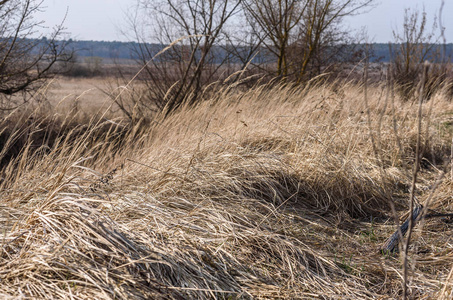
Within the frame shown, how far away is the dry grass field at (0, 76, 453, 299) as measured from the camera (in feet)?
5.71

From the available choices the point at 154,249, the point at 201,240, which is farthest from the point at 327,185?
the point at 154,249

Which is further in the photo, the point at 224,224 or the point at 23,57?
the point at 23,57

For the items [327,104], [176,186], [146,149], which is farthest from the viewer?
[327,104]

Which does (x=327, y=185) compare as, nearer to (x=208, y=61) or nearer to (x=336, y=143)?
(x=336, y=143)

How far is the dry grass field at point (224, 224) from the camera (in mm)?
1740

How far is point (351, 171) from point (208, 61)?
14.3 ft

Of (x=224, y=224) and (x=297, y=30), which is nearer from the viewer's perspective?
(x=224, y=224)

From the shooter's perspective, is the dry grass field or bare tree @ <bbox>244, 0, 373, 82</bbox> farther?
bare tree @ <bbox>244, 0, 373, 82</bbox>

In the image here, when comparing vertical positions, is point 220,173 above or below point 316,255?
above

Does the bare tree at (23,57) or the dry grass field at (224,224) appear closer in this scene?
the dry grass field at (224,224)

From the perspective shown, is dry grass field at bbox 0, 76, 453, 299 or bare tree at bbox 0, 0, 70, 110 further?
bare tree at bbox 0, 0, 70, 110

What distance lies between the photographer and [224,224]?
2.34 meters

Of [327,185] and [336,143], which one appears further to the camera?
[336,143]

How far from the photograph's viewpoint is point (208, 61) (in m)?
7.29
